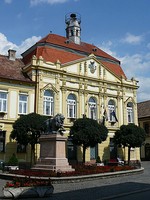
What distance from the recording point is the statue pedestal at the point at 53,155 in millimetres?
18391

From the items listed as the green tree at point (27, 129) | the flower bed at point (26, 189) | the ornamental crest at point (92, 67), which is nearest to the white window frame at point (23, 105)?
the green tree at point (27, 129)

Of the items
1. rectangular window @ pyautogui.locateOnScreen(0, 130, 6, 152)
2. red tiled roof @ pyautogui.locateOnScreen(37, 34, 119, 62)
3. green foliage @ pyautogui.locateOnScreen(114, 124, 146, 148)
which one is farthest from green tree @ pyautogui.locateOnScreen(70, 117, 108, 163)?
red tiled roof @ pyautogui.locateOnScreen(37, 34, 119, 62)

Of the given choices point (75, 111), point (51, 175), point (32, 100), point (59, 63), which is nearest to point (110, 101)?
point (75, 111)

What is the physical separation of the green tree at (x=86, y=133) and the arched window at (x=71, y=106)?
13.1 ft

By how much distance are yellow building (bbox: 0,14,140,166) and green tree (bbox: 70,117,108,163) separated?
11.4ft

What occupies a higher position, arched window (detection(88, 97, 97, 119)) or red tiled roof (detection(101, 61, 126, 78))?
red tiled roof (detection(101, 61, 126, 78))

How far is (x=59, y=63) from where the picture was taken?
3219 cm

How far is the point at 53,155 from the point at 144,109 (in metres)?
35.2

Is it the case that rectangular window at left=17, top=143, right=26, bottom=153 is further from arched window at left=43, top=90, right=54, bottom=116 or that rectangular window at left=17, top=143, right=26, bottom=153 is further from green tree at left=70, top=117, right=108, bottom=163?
green tree at left=70, top=117, right=108, bottom=163

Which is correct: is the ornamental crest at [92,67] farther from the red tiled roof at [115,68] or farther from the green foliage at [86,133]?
the green foliage at [86,133]

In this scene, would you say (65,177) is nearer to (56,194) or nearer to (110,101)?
(56,194)

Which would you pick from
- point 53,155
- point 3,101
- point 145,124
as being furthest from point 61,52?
point 145,124

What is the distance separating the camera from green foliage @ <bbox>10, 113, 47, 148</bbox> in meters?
25.3

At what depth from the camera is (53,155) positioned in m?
18.7
